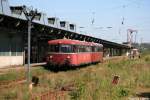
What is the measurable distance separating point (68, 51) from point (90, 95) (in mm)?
20713

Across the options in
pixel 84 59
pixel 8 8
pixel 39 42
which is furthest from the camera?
pixel 39 42

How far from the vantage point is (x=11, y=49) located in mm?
40906

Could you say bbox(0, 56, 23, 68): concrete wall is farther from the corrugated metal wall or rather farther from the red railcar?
the red railcar

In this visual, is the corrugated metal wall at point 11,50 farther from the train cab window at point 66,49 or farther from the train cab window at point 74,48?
the train cab window at point 74,48

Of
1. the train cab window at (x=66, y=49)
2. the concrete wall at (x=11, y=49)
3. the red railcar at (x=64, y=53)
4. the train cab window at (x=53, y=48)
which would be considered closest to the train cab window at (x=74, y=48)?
the red railcar at (x=64, y=53)

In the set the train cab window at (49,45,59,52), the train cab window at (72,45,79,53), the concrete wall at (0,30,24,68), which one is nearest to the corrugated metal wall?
the concrete wall at (0,30,24,68)

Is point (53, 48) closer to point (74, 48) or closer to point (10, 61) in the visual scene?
point (74, 48)

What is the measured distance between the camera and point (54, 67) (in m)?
36.1

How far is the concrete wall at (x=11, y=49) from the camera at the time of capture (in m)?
38.5

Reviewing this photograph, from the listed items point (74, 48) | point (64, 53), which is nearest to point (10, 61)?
point (64, 53)

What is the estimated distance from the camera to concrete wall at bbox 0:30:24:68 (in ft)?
126

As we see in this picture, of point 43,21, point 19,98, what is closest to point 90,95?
point 19,98

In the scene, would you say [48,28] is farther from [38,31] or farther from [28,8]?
[28,8]

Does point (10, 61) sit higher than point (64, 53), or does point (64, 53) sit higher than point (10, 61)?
point (64, 53)
